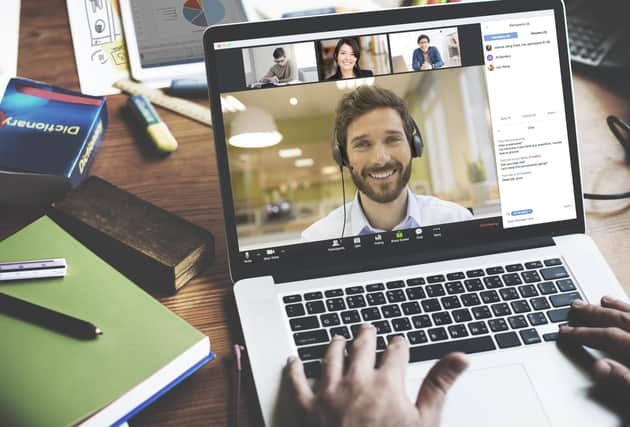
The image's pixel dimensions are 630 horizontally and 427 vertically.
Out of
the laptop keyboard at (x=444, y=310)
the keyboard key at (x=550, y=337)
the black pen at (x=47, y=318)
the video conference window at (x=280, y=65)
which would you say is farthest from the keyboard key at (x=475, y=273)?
the black pen at (x=47, y=318)

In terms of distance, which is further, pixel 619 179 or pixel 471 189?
pixel 619 179

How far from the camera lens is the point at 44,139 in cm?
90

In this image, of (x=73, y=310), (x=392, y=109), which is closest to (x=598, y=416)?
(x=392, y=109)

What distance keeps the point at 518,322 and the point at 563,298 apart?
0.08 meters

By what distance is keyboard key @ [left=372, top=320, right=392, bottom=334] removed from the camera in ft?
2.23

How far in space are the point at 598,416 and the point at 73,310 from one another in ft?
1.87

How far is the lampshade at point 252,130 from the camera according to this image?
2.46ft

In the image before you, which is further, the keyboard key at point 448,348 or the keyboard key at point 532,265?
the keyboard key at point 532,265

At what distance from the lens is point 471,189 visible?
30.7 inches

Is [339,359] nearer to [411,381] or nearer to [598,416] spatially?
[411,381]

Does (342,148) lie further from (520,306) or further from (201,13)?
(201,13)

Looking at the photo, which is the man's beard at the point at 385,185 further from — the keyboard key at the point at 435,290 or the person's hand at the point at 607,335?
the person's hand at the point at 607,335

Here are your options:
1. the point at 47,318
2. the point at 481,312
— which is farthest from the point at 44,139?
the point at 481,312

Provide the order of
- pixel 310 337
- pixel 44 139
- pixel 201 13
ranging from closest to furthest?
1. pixel 310 337
2. pixel 44 139
3. pixel 201 13
